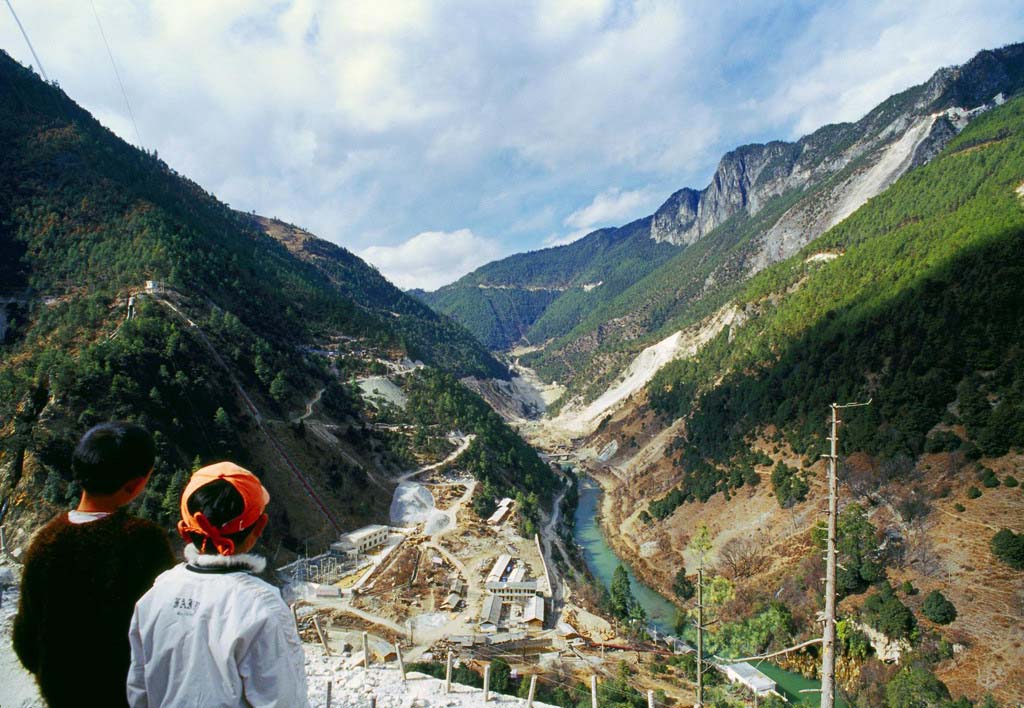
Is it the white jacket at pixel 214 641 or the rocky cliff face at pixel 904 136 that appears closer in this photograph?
the white jacket at pixel 214 641

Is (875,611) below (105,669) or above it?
below

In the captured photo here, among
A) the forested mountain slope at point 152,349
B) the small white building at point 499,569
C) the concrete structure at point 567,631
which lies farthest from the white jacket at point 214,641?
the small white building at point 499,569

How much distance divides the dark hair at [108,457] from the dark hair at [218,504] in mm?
770

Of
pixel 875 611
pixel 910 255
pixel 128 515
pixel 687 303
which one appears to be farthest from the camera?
pixel 687 303

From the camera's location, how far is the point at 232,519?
2670 millimetres

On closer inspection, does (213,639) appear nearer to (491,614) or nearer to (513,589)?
(491,614)

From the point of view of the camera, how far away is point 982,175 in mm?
57688

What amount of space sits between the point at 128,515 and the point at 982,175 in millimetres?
79369

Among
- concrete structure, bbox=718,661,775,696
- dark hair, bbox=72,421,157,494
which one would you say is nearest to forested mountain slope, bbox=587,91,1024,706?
concrete structure, bbox=718,661,775,696

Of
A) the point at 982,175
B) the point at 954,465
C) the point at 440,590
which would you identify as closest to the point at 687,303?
the point at 982,175

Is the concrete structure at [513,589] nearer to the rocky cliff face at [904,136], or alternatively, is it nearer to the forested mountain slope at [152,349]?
the forested mountain slope at [152,349]

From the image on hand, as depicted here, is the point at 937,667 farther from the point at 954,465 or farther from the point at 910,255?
the point at 910,255

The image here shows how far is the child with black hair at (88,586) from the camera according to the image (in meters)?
3.13

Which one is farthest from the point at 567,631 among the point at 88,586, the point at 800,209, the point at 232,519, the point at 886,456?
the point at 800,209
